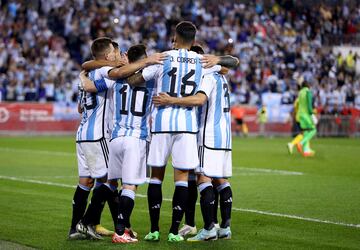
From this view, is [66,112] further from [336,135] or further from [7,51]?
[336,135]

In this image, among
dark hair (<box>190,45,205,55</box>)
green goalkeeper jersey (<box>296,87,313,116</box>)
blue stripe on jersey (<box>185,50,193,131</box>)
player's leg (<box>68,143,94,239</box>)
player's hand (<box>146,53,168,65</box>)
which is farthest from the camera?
green goalkeeper jersey (<box>296,87,313,116</box>)

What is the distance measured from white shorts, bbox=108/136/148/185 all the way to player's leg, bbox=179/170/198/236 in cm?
98

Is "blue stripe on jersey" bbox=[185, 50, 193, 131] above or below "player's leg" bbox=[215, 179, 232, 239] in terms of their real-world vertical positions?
above

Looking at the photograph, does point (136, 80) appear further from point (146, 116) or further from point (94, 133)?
point (94, 133)

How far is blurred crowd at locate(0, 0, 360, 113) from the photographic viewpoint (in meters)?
35.8

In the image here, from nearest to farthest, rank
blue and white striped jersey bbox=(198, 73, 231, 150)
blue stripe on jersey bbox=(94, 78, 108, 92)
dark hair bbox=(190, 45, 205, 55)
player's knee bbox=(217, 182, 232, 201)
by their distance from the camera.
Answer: blue stripe on jersey bbox=(94, 78, 108, 92) → blue and white striped jersey bbox=(198, 73, 231, 150) → player's knee bbox=(217, 182, 232, 201) → dark hair bbox=(190, 45, 205, 55)

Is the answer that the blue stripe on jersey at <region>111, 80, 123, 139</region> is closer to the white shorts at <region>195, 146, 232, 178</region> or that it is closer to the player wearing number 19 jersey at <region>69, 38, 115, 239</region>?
the player wearing number 19 jersey at <region>69, 38, 115, 239</region>

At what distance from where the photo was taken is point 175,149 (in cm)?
959

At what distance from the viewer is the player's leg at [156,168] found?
31.4 feet

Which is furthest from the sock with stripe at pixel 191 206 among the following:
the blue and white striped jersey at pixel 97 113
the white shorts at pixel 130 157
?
the blue and white striped jersey at pixel 97 113

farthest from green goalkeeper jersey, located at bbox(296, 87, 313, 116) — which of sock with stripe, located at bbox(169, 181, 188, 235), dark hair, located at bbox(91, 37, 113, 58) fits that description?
sock with stripe, located at bbox(169, 181, 188, 235)

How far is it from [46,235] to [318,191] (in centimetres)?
664

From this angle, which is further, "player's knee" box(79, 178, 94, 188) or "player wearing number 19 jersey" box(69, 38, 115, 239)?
"player's knee" box(79, 178, 94, 188)

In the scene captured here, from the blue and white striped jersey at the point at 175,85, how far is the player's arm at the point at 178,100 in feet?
0.23
